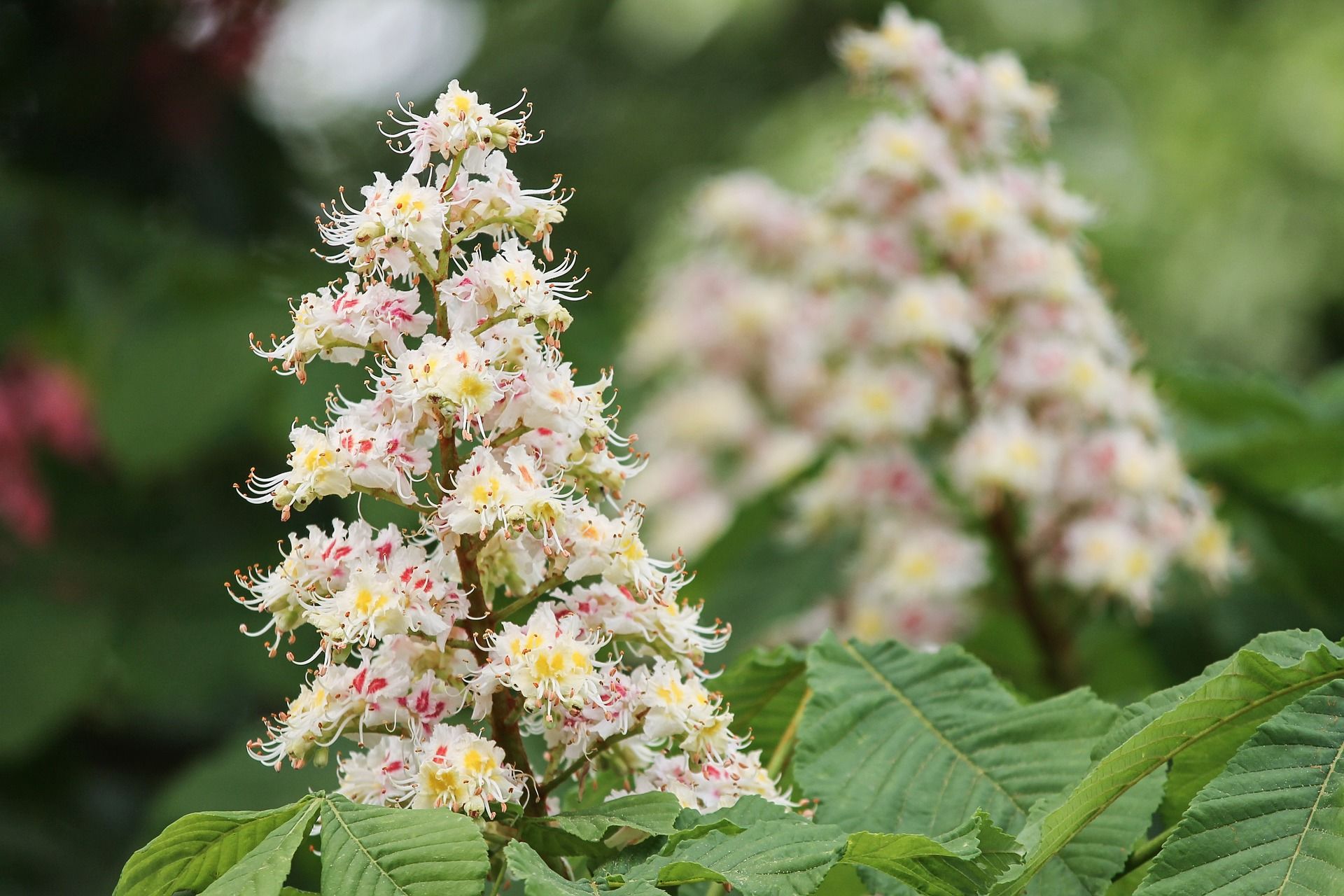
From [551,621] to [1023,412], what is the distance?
1.56 metres

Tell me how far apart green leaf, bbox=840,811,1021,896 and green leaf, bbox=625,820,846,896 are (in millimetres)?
28

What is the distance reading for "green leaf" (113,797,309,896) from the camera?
108 cm

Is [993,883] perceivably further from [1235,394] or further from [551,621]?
[1235,394]

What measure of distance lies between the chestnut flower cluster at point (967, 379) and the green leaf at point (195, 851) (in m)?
1.55

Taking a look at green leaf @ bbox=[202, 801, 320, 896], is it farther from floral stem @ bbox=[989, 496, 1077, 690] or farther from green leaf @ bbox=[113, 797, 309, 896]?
floral stem @ bbox=[989, 496, 1077, 690]

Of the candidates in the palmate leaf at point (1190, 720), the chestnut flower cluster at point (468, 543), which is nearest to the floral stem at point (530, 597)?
the chestnut flower cluster at point (468, 543)

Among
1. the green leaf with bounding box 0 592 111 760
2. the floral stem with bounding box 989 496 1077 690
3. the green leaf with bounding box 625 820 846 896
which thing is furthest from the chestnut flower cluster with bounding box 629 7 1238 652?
the green leaf with bounding box 0 592 111 760

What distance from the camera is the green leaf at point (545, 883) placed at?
951mm

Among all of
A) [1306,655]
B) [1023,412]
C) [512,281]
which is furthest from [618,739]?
[1023,412]

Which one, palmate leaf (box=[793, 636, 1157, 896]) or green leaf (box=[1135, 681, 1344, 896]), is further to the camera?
palmate leaf (box=[793, 636, 1157, 896])

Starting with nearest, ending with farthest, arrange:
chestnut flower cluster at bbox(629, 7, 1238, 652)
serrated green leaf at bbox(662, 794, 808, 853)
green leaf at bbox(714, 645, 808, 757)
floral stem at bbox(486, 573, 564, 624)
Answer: serrated green leaf at bbox(662, 794, 808, 853)
floral stem at bbox(486, 573, 564, 624)
green leaf at bbox(714, 645, 808, 757)
chestnut flower cluster at bbox(629, 7, 1238, 652)

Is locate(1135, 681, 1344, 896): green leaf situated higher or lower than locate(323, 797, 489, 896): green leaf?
lower

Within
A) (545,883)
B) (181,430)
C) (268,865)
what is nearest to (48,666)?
(181,430)

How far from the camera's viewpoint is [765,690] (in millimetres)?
1470
